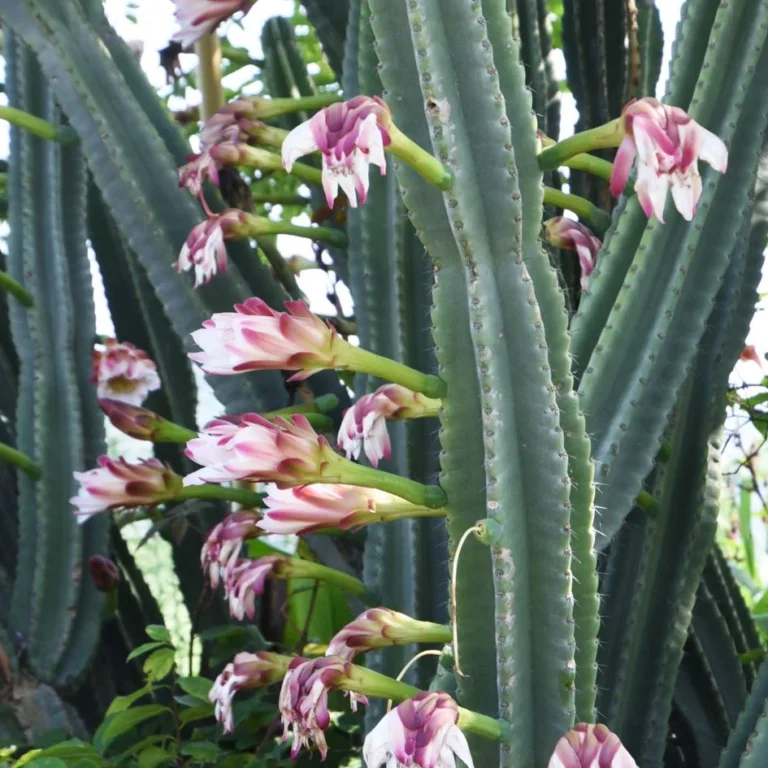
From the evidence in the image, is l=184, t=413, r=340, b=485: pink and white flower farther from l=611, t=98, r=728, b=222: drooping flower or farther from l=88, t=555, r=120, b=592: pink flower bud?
l=88, t=555, r=120, b=592: pink flower bud

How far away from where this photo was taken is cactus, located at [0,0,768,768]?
792mm

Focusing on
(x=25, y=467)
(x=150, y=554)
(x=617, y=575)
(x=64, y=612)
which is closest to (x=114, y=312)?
(x=25, y=467)

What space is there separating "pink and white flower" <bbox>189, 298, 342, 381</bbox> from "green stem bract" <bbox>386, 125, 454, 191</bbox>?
131mm

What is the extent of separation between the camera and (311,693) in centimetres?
77

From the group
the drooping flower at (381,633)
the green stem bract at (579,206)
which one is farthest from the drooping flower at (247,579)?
the green stem bract at (579,206)

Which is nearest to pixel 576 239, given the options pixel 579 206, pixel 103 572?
pixel 579 206

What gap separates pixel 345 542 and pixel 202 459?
692mm

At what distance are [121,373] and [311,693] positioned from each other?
750mm

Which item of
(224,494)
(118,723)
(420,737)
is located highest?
(224,494)

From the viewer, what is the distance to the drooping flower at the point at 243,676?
1004 millimetres

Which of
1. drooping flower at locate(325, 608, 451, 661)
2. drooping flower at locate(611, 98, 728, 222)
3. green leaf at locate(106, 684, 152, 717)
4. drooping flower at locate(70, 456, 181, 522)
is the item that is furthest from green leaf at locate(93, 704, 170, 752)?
drooping flower at locate(611, 98, 728, 222)

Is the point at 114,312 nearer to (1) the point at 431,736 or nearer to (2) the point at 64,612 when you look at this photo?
(2) the point at 64,612

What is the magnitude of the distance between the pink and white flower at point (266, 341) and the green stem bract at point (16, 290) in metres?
0.71

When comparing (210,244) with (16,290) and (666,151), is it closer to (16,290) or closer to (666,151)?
(16,290)
